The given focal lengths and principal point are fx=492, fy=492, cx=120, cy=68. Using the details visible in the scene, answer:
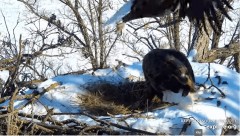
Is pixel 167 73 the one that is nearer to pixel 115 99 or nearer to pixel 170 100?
pixel 170 100

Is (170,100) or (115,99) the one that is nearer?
(170,100)

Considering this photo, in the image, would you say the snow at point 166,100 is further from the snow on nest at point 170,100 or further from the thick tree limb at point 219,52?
the thick tree limb at point 219,52

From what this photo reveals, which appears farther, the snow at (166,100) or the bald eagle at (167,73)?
the bald eagle at (167,73)

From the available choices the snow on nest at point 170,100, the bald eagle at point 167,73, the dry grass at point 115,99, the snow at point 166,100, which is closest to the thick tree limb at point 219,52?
the snow at point 166,100

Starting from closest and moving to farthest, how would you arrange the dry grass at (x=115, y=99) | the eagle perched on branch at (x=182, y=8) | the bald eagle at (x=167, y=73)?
1. the eagle perched on branch at (x=182, y=8)
2. the bald eagle at (x=167, y=73)
3. the dry grass at (x=115, y=99)

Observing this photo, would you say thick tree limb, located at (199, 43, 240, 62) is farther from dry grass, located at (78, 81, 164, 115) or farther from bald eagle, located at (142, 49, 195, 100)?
bald eagle, located at (142, 49, 195, 100)

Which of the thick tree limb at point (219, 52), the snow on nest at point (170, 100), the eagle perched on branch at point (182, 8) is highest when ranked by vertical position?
the eagle perched on branch at point (182, 8)

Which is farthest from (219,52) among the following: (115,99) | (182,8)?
(182,8)

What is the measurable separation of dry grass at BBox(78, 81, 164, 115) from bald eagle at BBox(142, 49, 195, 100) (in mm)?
141

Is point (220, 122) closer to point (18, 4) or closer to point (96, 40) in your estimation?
point (96, 40)

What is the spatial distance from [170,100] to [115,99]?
601mm

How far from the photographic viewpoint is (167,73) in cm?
365

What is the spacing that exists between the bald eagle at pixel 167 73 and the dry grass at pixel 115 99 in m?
0.14

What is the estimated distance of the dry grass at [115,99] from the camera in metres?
3.84
